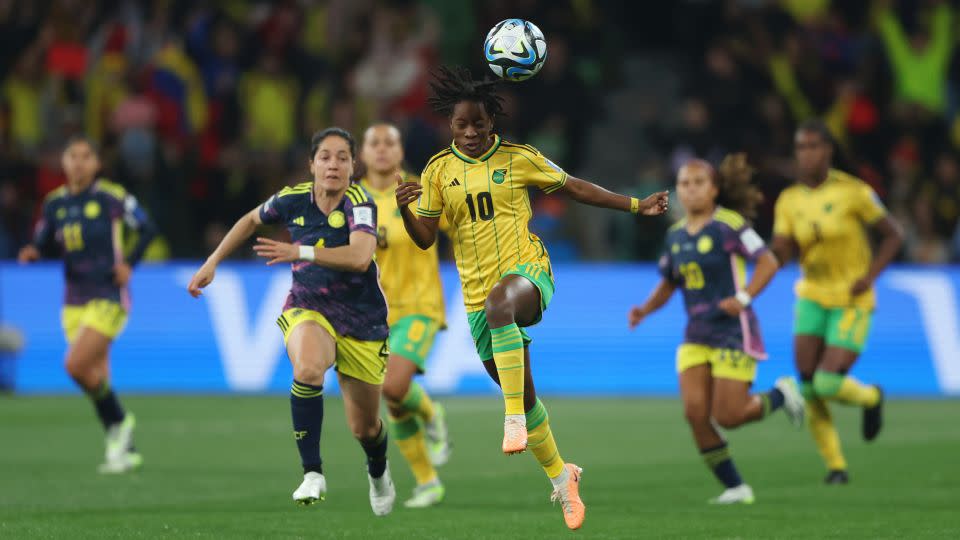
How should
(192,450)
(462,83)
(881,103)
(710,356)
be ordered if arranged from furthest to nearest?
1. (881,103)
2. (192,450)
3. (710,356)
4. (462,83)

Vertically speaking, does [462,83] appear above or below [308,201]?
above

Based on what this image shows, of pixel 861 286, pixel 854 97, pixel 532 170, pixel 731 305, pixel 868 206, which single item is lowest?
pixel 861 286

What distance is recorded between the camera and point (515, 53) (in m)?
8.52

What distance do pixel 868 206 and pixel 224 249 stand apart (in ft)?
19.4

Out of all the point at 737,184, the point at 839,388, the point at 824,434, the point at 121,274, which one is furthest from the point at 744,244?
the point at 121,274

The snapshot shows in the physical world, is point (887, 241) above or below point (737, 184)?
below

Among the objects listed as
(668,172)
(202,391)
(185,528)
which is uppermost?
(668,172)

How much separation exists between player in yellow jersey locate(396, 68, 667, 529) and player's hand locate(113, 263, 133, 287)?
17.4ft

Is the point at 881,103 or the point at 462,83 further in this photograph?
the point at 881,103

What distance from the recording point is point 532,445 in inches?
340

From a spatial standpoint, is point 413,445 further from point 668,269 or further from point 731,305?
point 731,305

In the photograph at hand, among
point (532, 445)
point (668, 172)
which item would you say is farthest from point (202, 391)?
point (532, 445)

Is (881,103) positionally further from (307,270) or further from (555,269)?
(307,270)

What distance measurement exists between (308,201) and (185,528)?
2142mm
